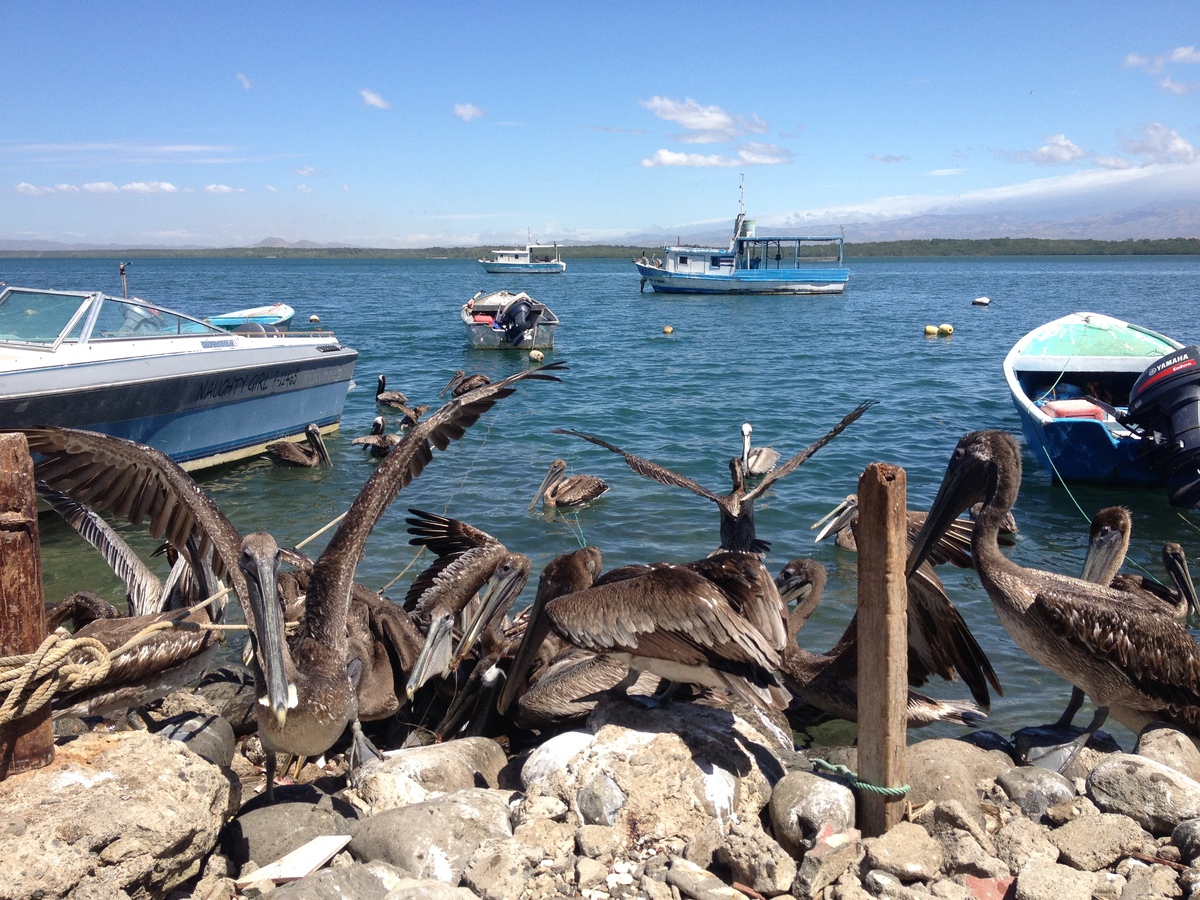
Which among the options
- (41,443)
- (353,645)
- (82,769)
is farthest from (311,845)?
(41,443)

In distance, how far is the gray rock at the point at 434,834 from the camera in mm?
3709

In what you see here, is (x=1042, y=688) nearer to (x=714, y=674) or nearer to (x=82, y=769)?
(x=714, y=674)

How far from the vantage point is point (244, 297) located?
178 feet

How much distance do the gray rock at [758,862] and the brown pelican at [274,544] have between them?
5.80 feet

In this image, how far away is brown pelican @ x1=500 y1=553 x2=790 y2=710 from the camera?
419 cm

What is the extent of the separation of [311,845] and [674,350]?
2638 cm

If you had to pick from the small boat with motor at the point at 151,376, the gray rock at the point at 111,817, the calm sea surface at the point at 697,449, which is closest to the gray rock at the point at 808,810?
the gray rock at the point at 111,817

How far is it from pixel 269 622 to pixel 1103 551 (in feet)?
19.2

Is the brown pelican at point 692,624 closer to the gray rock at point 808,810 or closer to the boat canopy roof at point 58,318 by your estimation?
the gray rock at point 808,810

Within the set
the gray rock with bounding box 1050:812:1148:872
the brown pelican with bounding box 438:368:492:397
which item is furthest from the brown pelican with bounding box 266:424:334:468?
the gray rock with bounding box 1050:812:1148:872

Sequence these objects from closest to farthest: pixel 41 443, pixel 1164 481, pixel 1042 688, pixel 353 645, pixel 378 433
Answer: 1. pixel 41 443
2. pixel 353 645
3. pixel 1042 688
4. pixel 1164 481
5. pixel 378 433

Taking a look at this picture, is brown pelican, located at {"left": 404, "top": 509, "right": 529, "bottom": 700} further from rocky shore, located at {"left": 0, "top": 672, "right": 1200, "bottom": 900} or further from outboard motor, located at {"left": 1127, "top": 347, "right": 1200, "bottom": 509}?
outboard motor, located at {"left": 1127, "top": 347, "right": 1200, "bottom": 509}

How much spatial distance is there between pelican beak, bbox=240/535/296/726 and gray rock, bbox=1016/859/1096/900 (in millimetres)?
2812

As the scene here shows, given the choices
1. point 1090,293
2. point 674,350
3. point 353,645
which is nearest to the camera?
point 353,645
